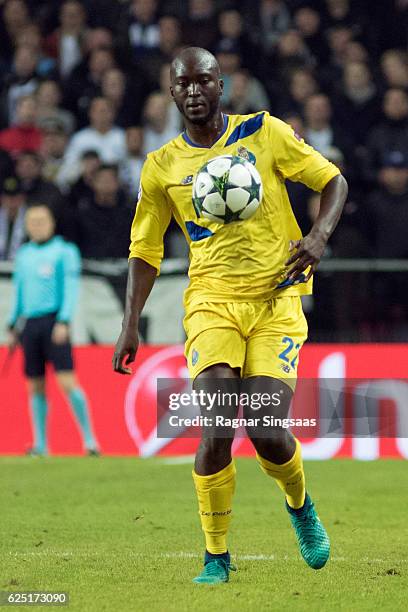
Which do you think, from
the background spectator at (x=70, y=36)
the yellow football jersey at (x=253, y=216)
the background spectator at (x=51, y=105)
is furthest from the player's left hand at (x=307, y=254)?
the background spectator at (x=70, y=36)

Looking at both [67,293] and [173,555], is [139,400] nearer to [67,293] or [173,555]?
[67,293]

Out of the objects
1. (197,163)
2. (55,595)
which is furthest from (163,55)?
(55,595)

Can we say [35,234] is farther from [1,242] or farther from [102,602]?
[102,602]

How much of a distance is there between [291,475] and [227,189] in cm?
133

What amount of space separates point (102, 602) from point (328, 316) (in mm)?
6819

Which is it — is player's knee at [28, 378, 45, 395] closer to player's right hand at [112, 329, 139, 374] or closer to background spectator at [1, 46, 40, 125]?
background spectator at [1, 46, 40, 125]

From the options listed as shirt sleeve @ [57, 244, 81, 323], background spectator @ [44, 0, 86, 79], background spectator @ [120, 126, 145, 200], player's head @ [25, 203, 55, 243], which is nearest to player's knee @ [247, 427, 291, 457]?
shirt sleeve @ [57, 244, 81, 323]

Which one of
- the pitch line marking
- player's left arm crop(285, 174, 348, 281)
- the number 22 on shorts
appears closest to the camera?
player's left arm crop(285, 174, 348, 281)

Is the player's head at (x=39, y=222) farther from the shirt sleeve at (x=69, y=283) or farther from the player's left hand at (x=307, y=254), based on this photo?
the player's left hand at (x=307, y=254)

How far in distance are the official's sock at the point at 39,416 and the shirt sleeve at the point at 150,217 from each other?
5751mm

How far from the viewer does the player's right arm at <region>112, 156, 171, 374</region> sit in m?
5.82

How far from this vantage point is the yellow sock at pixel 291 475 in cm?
558

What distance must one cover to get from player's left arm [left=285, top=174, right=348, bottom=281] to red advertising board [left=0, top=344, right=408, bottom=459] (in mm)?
Answer: 5689

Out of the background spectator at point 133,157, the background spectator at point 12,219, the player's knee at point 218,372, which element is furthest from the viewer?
the background spectator at point 133,157
